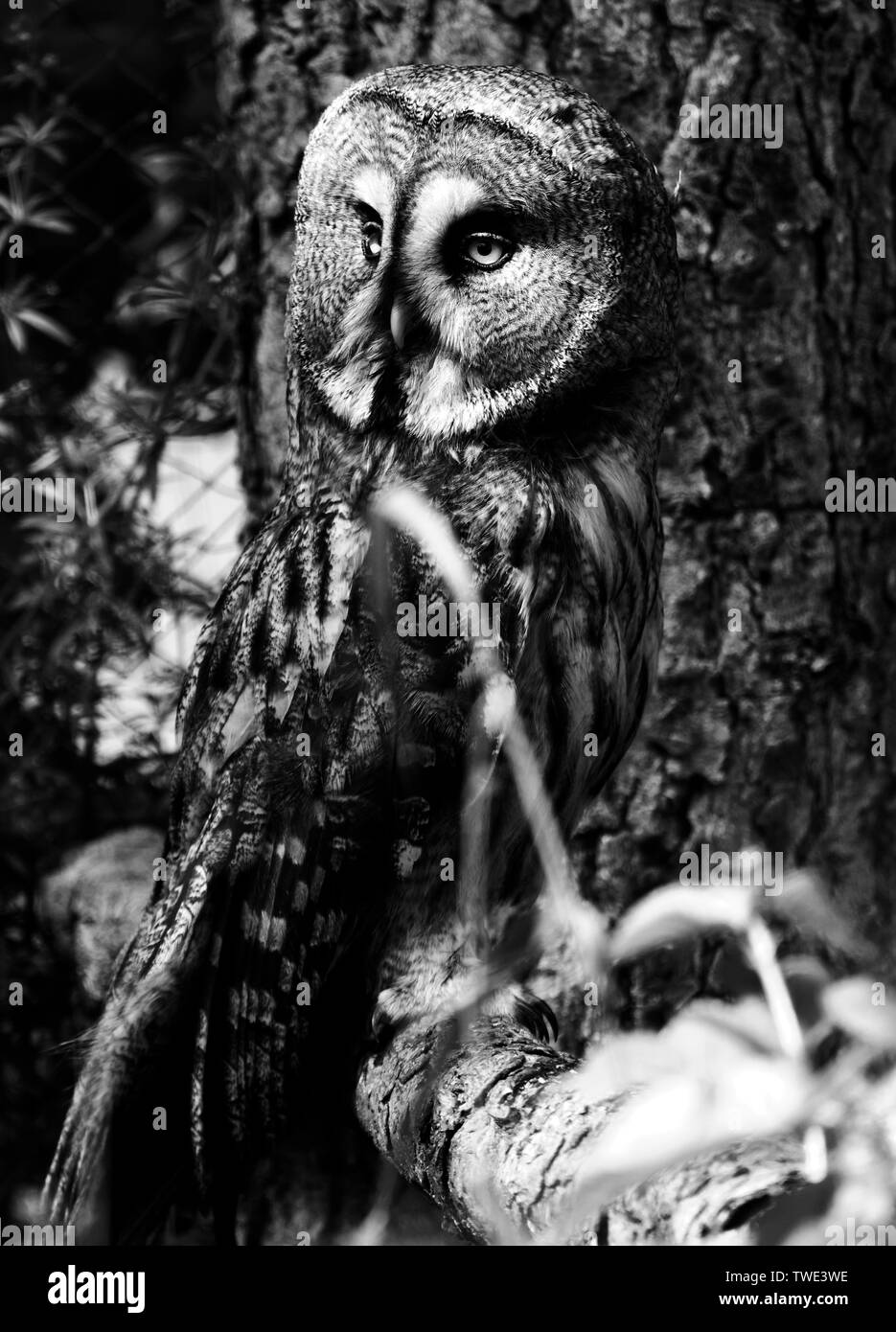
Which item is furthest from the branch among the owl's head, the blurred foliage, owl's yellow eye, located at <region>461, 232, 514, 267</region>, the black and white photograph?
the blurred foliage

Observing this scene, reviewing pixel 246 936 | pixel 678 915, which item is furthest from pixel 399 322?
pixel 678 915

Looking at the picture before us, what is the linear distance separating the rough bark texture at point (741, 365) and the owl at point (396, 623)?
1.20 ft

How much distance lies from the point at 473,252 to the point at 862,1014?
1.28m

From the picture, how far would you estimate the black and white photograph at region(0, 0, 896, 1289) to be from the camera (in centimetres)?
158

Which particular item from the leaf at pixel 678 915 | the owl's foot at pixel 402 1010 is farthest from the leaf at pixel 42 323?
the leaf at pixel 678 915

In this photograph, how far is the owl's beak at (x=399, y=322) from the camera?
167 cm

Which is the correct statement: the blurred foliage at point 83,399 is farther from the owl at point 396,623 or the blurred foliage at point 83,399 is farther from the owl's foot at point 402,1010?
the owl's foot at point 402,1010

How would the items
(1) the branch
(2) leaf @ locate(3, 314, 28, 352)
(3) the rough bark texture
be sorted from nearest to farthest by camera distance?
(1) the branch
(3) the rough bark texture
(2) leaf @ locate(3, 314, 28, 352)

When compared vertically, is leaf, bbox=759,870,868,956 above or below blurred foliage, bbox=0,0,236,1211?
below

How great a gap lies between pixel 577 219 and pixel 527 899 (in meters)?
0.94

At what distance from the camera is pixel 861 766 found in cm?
222

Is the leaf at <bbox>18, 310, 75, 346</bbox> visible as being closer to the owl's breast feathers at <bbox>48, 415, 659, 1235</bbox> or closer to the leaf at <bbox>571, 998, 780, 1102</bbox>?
the owl's breast feathers at <bbox>48, 415, 659, 1235</bbox>

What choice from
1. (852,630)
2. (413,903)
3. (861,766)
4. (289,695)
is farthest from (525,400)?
(861,766)

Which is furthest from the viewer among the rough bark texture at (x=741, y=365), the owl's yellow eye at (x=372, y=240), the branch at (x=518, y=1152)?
the rough bark texture at (x=741, y=365)
